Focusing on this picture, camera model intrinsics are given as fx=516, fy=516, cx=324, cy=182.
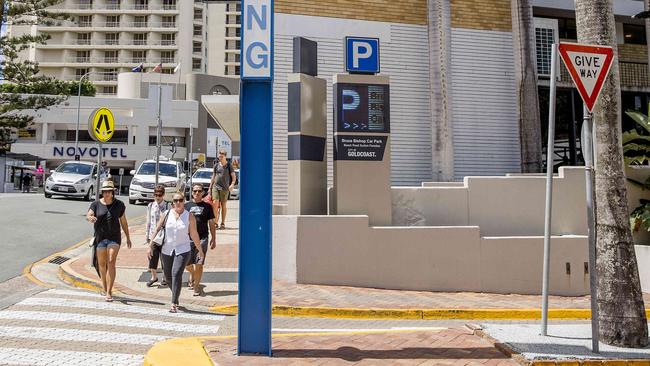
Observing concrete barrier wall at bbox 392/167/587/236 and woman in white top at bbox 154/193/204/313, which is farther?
concrete barrier wall at bbox 392/167/587/236

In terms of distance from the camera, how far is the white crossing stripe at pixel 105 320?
6695mm

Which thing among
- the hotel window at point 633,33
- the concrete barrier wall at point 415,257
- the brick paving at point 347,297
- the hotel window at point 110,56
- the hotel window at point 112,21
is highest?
the hotel window at point 112,21

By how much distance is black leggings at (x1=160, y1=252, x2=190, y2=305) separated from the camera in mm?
7625

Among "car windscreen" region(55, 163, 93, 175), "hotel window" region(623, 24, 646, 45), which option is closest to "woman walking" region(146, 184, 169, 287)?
"car windscreen" region(55, 163, 93, 175)

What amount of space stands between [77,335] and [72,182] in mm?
18917

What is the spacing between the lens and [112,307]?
25.1 feet

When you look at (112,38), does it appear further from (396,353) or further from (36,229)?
(396,353)

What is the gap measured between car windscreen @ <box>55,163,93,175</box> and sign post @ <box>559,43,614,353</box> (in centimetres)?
2305

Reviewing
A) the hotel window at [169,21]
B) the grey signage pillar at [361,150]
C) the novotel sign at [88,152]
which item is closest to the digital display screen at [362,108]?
the grey signage pillar at [361,150]

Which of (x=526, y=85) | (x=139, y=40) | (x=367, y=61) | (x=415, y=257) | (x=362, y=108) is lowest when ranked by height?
(x=415, y=257)

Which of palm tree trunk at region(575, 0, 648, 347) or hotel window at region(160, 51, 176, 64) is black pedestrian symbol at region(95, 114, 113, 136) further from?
hotel window at region(160, 51, 176, 64)

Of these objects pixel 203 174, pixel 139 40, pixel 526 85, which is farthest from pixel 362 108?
pixel 139 40

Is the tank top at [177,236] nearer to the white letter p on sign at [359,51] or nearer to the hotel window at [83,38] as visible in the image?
the white letter p on sign at [359,51]

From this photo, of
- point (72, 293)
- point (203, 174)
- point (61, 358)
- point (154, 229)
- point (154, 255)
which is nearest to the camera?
point (61, 358)
